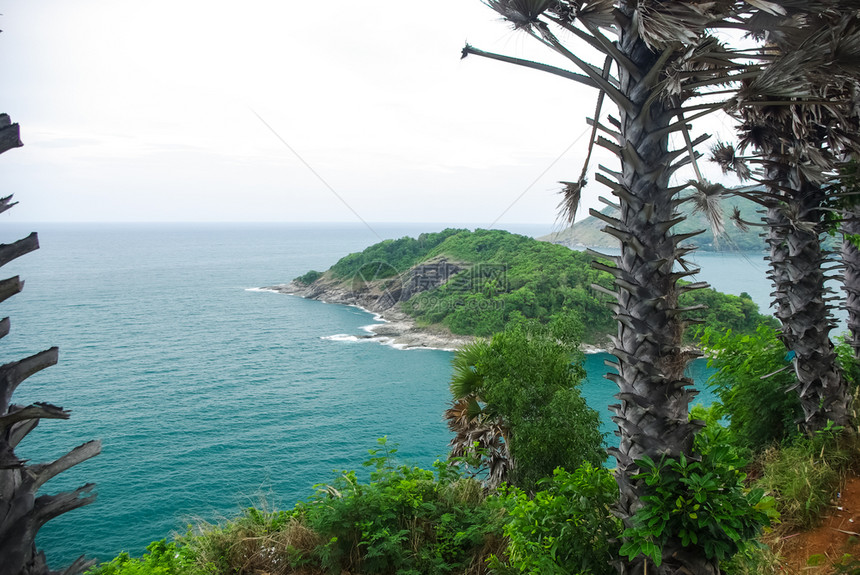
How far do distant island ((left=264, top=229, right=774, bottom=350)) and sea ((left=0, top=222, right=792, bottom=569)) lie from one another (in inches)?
146

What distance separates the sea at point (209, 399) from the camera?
2640 centimetres

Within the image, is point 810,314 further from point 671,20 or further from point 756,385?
point 671,20

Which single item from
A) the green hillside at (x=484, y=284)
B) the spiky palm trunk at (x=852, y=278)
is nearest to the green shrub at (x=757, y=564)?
the spiky palm trunk at (x=852, y=278)

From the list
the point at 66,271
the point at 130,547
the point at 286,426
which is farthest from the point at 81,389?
the point at 66,271

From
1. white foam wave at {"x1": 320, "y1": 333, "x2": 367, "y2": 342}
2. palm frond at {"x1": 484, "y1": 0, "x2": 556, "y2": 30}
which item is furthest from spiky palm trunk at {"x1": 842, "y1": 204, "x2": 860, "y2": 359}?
white foam wave at {"x1": 320, "y1": 333, "x2": 367, "y2": 342}

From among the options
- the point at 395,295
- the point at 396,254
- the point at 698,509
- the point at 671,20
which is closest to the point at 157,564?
the point at 698,509

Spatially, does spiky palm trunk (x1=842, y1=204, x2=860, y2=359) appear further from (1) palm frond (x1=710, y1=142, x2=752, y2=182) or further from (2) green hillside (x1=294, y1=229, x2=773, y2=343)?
(2) green hillside (x1=294, y1=229, x2=773, y2=343)

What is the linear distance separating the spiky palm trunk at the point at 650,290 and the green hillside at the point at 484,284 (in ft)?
109

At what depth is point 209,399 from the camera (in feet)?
137

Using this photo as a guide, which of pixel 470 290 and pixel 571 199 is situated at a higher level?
pixel 571 199

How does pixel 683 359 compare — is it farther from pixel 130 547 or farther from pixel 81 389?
pixel 81 389

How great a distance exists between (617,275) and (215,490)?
1163 inches

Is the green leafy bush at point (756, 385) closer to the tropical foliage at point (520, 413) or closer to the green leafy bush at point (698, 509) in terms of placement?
the green leafy bush at point (698, 509)

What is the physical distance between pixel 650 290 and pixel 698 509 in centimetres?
141
